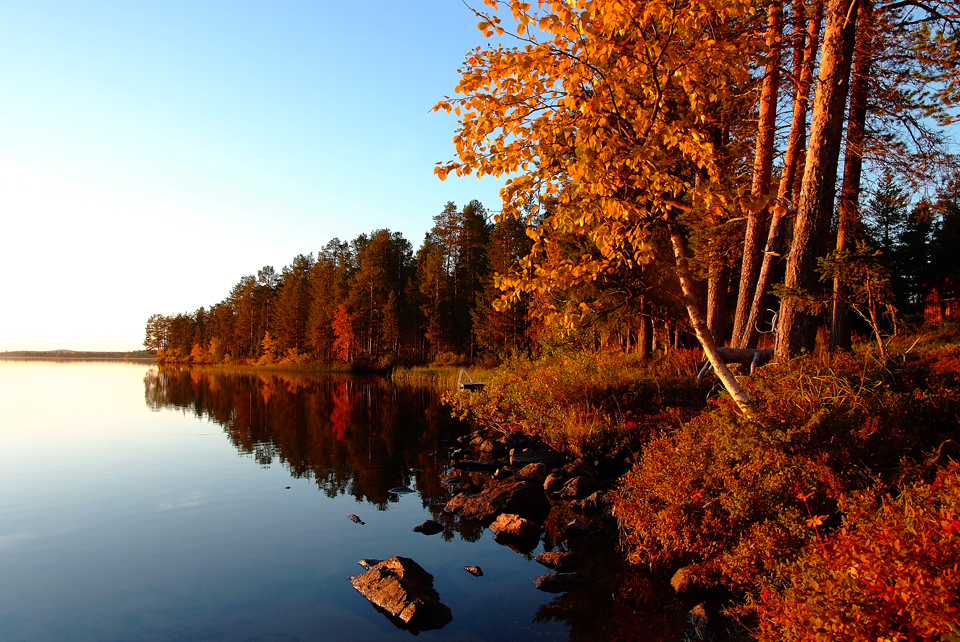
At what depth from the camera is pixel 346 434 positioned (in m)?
18.0

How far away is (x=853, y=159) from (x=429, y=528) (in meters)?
12.9

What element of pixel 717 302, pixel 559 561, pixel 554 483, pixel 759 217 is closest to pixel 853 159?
pixel 759 217

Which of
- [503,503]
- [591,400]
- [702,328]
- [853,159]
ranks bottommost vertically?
[503,503]

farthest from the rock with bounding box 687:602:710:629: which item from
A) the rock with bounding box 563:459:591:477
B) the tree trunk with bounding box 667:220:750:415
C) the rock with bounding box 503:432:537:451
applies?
the rock with bounding box 503:432:537:451

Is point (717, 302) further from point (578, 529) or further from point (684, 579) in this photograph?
point (684, 579)

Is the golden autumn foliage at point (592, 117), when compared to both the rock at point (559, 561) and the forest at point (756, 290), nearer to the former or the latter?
the forest at point (756, 290)

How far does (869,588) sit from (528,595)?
3.85m

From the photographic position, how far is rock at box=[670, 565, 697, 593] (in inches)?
231

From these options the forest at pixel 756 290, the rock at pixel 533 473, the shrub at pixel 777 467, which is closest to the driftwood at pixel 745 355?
the forest at pixel 756 290

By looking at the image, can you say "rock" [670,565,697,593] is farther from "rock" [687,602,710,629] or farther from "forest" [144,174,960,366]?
"forest" [144,174,960,366]

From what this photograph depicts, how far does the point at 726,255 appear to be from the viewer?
13.2 metres

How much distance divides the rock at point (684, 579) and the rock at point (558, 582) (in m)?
1.11

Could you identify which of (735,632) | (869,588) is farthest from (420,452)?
(869,588)

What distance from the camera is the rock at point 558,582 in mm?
6406
